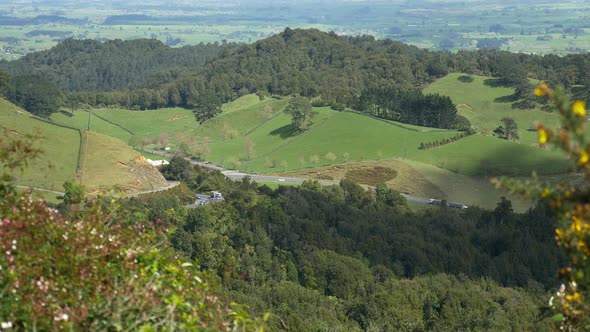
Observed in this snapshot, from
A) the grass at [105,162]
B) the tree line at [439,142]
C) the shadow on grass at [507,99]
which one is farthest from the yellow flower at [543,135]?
the shadow on grass at [507,99]

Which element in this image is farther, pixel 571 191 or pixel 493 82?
pixel 493 82

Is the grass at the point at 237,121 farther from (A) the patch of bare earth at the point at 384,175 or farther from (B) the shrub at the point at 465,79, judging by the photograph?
(B) the shrub at the point at 465,79

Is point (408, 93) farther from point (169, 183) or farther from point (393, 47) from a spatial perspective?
point (393, 47)

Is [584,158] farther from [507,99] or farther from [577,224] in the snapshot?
[507,99]

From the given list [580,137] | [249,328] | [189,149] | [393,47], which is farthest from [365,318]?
[393,47]

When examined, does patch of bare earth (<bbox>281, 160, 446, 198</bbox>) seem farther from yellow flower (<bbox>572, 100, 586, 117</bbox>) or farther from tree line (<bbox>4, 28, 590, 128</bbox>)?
yellow flower (<bbox>572, 100, 586, 117</bbox>)

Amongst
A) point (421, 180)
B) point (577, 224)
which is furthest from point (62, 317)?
point (421, 180)

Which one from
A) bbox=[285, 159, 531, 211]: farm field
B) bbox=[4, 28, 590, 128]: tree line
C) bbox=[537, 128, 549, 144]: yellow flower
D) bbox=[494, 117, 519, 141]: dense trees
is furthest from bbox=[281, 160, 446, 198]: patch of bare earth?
bbox=[537, 128, 549, 144]: yellow flower
